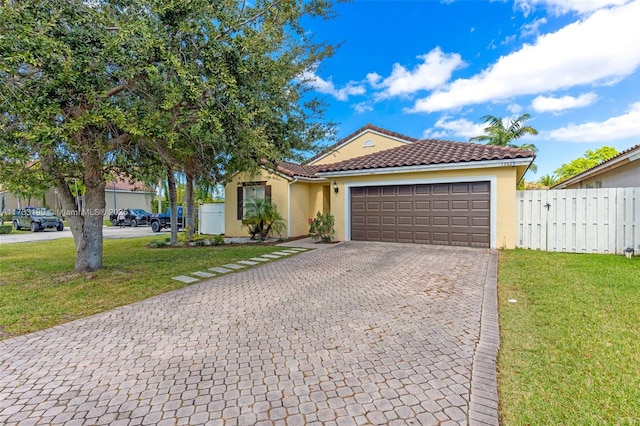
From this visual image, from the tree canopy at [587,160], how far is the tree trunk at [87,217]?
40856 millimetres

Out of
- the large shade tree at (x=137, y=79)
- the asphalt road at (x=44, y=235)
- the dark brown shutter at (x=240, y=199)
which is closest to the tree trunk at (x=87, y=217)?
the large shade tree at (x=137, y=79)

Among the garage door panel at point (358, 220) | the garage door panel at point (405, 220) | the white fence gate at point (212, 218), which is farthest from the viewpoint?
the white fence gate at point (212, 218)

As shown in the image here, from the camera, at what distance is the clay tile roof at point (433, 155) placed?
10102mm

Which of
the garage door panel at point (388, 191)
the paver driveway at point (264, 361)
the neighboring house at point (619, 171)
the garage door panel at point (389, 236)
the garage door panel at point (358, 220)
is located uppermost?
the neighboring house at point (619, 171)

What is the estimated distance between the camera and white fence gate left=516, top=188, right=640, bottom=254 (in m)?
9.03

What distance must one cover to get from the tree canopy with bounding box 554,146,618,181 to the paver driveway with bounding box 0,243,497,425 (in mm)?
38435

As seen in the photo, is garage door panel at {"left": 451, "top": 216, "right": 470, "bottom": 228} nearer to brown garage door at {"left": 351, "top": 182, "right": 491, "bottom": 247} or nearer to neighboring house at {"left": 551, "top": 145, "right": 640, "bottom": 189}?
brown garage door at {"left": 351, "top": 182, "right": 491, "bottom": 247}

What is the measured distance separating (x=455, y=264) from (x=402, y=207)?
157 inches

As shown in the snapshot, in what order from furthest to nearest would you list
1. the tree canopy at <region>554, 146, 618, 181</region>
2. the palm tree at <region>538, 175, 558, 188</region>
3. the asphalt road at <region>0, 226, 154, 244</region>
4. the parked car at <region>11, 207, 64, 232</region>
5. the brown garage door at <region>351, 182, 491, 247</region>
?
the palm tree at <region>538, 175, 558, 188</region> → the tree canopy at <region>554, 146, 618, 181</region> → the parked car at <region>11, 207, 64, 232</region> → the asphalt road at <region>0, 226, 154, 244</region> → the brown garage door at <region>351, 182, 491, 247</region>

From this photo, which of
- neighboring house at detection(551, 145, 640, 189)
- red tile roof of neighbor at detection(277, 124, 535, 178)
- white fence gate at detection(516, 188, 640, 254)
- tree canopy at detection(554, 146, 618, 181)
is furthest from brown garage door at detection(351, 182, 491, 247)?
tree canopy at detection(554, 146, 618, 181)

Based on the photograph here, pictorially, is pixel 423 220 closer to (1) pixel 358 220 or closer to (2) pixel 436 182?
(2) pixel 436 182

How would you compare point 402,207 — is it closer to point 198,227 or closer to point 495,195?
point 495,195

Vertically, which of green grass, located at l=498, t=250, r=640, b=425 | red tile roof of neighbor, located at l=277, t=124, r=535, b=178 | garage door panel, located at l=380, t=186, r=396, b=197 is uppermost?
red tile roof of neighbor, located at l=277, t=124, r=535, b=178

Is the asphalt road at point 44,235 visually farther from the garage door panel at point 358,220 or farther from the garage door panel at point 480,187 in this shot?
the garage door panel at point 480,187
